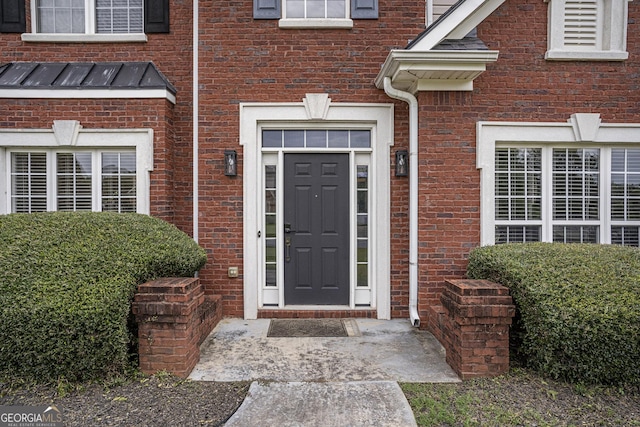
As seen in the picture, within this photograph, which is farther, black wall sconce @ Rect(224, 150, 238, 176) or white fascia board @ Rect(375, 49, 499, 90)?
black wall sconce @ Rect(224, 150, 238, 176)

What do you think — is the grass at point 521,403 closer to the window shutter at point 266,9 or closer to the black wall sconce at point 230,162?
the black wall sconce at point 230,162

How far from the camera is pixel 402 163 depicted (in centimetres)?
536

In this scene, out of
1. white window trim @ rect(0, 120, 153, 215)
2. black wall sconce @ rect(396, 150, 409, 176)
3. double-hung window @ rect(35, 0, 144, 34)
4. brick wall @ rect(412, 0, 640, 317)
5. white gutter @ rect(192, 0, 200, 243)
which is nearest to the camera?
brick wall @ rect(412, 0, 640, 317)

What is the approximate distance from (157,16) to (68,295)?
13.6ft

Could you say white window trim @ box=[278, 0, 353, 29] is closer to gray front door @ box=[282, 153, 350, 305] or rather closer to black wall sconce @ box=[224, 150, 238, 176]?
gray front door @ box=[282, 153, 350, 305]

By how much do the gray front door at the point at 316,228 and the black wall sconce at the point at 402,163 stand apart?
71 centimetres

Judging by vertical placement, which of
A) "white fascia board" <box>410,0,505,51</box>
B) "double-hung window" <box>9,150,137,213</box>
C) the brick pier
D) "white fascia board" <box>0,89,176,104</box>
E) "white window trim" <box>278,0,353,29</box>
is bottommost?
the brick pier

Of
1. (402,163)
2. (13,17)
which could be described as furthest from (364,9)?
(13,17)

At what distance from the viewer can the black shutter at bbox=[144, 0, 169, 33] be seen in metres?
5.64

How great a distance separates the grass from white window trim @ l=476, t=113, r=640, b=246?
2.10 metres

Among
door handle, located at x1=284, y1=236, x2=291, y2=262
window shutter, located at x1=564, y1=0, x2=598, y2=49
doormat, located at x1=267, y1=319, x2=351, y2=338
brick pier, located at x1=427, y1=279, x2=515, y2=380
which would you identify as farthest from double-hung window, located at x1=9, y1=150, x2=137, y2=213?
window shutter, located at x1=564, y1=0, x2=598, y2=49

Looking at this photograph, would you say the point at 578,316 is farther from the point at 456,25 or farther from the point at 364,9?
the point at 364,9

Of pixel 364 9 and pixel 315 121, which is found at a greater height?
pixel 364 9

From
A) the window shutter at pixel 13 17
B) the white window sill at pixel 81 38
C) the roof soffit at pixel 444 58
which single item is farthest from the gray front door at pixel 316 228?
the window shutter at pixel 13 17
